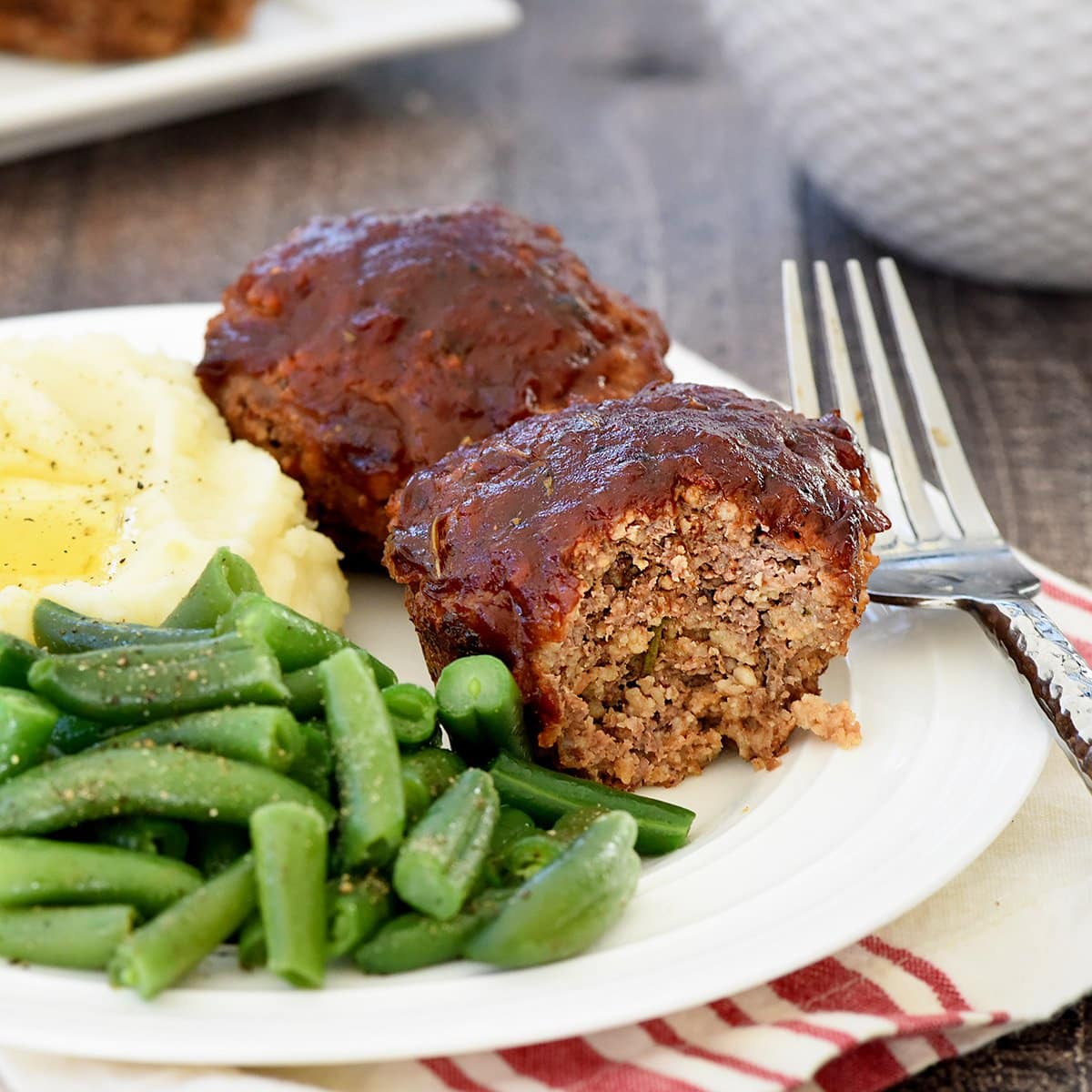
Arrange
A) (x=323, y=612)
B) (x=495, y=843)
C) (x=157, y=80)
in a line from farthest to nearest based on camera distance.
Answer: (x=157, y=80) → (x=323, y=612) → (x=495, y=843)

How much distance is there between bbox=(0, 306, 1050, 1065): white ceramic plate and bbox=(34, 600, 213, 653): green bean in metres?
0.89

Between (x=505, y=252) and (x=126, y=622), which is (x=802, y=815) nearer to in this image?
(x=126, y=622)

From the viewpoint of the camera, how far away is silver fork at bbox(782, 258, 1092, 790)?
4043mm

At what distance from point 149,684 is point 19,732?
0.30 m

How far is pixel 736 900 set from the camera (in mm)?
3510

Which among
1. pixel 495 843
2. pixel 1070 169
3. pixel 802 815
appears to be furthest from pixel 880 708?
pixel 1070 169

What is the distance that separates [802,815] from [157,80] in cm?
601

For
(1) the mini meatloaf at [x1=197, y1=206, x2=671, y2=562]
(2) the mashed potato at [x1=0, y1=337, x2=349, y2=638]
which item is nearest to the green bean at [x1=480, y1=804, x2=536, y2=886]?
(2) the mashed potato at [x1=0, y1=337, x2=349, y2=638]

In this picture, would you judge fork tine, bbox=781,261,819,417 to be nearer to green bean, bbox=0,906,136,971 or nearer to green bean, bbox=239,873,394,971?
green bean, bbox=239,873,394,971

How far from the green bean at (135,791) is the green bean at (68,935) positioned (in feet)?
0.68

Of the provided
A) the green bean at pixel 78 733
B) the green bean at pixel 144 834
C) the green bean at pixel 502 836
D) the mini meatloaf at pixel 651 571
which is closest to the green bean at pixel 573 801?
the green bean at pixel 502 836

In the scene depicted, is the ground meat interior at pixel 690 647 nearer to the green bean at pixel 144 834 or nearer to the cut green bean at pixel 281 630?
the cut green bean at pixel 281 630

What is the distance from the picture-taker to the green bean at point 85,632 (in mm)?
3830

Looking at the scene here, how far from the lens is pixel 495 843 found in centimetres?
357
